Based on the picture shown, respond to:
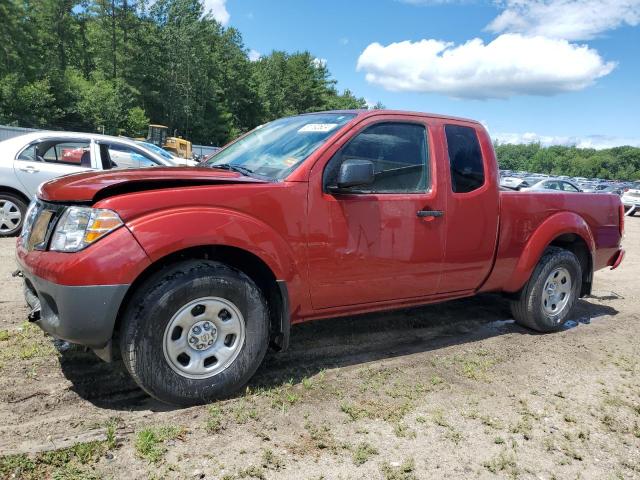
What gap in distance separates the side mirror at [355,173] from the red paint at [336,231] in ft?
0.55

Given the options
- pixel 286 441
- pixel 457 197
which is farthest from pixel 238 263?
pixel 457 197

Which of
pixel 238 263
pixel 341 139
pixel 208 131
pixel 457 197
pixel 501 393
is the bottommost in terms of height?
pixel 501 393

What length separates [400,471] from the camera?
9.08 feet

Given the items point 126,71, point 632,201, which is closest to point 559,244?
point 632,201

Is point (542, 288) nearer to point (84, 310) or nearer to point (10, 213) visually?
point (84, 310)

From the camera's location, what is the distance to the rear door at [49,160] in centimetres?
816

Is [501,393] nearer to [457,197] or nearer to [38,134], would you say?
[457,197]

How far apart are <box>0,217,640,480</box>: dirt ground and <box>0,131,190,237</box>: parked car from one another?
3.88 meters

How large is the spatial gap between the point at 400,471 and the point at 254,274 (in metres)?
1.51

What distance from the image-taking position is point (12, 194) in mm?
8156

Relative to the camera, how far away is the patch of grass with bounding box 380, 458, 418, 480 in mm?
2715

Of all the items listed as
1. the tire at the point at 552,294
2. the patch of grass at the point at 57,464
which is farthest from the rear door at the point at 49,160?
the tire at the point at 552,294

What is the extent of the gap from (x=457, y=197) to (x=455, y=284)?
75 cm

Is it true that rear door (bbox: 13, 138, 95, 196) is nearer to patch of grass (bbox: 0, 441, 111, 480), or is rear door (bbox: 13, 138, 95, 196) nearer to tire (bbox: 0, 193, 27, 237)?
tire (bbox: 0, 193, 27, 237)
